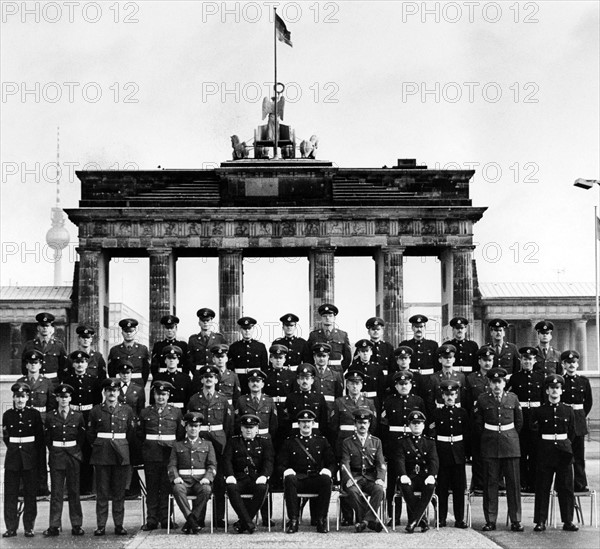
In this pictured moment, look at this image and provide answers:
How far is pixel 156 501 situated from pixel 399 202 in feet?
107

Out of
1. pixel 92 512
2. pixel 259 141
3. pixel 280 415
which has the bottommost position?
pixel 92 512

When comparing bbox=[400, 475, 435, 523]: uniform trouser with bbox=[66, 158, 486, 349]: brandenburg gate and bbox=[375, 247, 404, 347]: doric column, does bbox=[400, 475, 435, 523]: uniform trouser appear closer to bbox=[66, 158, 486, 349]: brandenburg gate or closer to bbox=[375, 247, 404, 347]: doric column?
bbox=[375, 247, 404, 347]: doric column

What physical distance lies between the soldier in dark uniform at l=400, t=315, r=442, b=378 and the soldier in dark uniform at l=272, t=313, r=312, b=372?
1.63 metres

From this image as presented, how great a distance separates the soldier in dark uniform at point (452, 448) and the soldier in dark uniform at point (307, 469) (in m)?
1.57

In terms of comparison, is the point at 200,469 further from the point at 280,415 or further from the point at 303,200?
the point at 303,200

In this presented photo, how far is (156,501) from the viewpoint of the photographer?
1727 cm

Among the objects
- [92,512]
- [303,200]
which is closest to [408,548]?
[92,512]

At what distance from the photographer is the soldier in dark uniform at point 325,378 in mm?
18328

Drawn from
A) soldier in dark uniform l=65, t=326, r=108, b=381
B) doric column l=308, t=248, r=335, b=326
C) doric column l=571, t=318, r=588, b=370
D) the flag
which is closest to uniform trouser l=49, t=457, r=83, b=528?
soldier in dark uniform l=65, t=326, r=108, b=381

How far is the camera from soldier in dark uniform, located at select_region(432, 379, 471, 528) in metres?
17.3

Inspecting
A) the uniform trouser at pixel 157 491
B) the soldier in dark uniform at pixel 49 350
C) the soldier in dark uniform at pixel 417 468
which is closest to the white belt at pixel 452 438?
the soldier in dark uniform at pixel 417 468

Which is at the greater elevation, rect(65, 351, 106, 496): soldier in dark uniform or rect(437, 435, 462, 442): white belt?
rect(65, 351, 106, 496): soldier in dark uniform

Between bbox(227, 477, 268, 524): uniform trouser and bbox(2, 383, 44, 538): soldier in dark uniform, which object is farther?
bbox(2, 383, 44, 538): soldier in dark uniform

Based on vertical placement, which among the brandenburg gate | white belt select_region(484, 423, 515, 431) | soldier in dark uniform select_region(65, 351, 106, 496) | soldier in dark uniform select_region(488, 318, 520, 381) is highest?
the brandenburg gate
